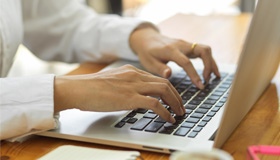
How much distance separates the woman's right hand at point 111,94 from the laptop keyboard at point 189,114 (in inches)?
0.8

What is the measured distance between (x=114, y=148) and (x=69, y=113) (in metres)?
0.15

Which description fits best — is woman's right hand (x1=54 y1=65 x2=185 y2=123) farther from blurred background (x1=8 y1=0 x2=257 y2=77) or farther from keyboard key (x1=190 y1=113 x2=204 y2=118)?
blurred background (x1=8 y1=0 x2=257 y2=77)

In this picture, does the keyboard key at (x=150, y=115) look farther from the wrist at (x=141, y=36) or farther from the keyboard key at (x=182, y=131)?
the wrist at (x=141, y=36)

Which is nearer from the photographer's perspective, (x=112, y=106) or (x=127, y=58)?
(x=112, y=106)

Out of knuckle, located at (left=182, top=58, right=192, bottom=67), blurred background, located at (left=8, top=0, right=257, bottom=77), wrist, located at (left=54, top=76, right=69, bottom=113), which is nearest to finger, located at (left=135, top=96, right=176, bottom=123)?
wrist, located at (left=54, top=76, right=69, bottom=113)

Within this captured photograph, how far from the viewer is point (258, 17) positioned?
0.65 metres

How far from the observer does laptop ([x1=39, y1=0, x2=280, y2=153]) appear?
666mm

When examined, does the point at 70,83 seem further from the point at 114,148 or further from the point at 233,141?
the point at 233,141

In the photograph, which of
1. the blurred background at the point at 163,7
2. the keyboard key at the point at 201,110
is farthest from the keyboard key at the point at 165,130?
the blurred background at the point at 163,7

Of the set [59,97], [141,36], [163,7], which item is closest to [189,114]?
[59,97]

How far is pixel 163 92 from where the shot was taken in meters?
0.84

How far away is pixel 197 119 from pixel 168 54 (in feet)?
1.04

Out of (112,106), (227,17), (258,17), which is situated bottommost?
(227,17)

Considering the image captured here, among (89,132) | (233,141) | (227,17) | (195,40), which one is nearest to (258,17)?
(233,141)
